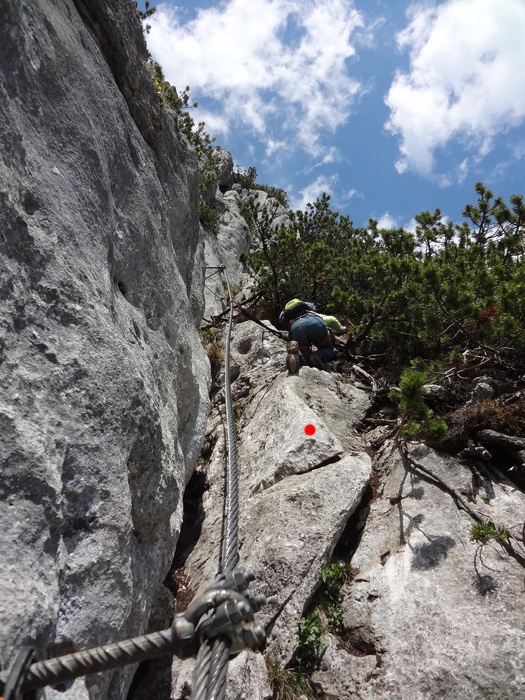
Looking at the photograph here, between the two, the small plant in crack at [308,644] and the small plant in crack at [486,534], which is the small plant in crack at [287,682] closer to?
the small plant in crack at [308,644]

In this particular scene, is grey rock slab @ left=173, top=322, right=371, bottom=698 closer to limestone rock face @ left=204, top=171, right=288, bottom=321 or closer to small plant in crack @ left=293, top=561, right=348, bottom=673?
small plant in crack @ left=293, top=561, right=348, bottom=673

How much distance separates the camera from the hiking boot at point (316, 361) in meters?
9.49

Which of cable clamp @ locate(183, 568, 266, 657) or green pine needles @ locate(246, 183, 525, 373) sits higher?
green pine needles @ locate(246, 183, 525, 373)

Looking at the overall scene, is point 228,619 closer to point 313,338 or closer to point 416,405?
point 416,405

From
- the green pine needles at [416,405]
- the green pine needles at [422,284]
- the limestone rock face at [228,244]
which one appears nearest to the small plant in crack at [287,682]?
the green pine needles at [416,405]

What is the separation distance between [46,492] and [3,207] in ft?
6.03

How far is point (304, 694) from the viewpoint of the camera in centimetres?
412

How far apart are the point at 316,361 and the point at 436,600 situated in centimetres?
559

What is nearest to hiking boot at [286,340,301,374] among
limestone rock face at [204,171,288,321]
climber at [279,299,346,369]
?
climber at [279,299,346,369]

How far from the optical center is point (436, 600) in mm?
4430

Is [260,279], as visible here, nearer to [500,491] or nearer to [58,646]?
[500,491]

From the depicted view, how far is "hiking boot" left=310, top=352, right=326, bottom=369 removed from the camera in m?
9.49

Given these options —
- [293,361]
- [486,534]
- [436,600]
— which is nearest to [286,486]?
[436,600]

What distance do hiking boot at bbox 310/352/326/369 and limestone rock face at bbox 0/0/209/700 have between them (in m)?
4.54
